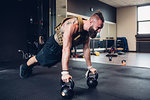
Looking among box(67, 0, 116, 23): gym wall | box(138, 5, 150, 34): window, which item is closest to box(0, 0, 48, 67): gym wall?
box(67, 0, 116, 23): gym wall

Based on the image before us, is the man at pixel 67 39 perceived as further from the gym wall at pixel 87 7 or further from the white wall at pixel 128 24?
the white wall at pixel 128 24

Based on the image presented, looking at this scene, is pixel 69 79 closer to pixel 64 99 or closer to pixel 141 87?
pixel 64 99

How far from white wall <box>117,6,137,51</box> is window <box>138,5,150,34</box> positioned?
0.28m

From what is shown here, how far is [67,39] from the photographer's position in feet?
4.30

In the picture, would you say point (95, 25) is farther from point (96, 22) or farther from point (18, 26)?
point (18, 26)

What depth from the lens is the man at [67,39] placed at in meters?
1.31

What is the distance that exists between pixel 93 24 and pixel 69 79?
1.90ft

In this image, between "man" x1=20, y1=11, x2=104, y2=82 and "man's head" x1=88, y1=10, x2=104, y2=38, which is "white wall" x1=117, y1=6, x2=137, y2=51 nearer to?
"man" x1=20, y1=11, x2=104, y2=82

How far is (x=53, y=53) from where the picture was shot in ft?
5.50

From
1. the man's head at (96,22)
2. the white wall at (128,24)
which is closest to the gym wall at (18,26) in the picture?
the man's head at (96,22)

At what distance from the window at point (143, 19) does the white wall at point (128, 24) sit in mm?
277

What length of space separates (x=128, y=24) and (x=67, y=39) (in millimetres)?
8385

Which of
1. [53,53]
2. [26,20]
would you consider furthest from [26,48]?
[53,53]

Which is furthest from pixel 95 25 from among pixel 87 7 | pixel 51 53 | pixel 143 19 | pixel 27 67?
pixel 143 19
